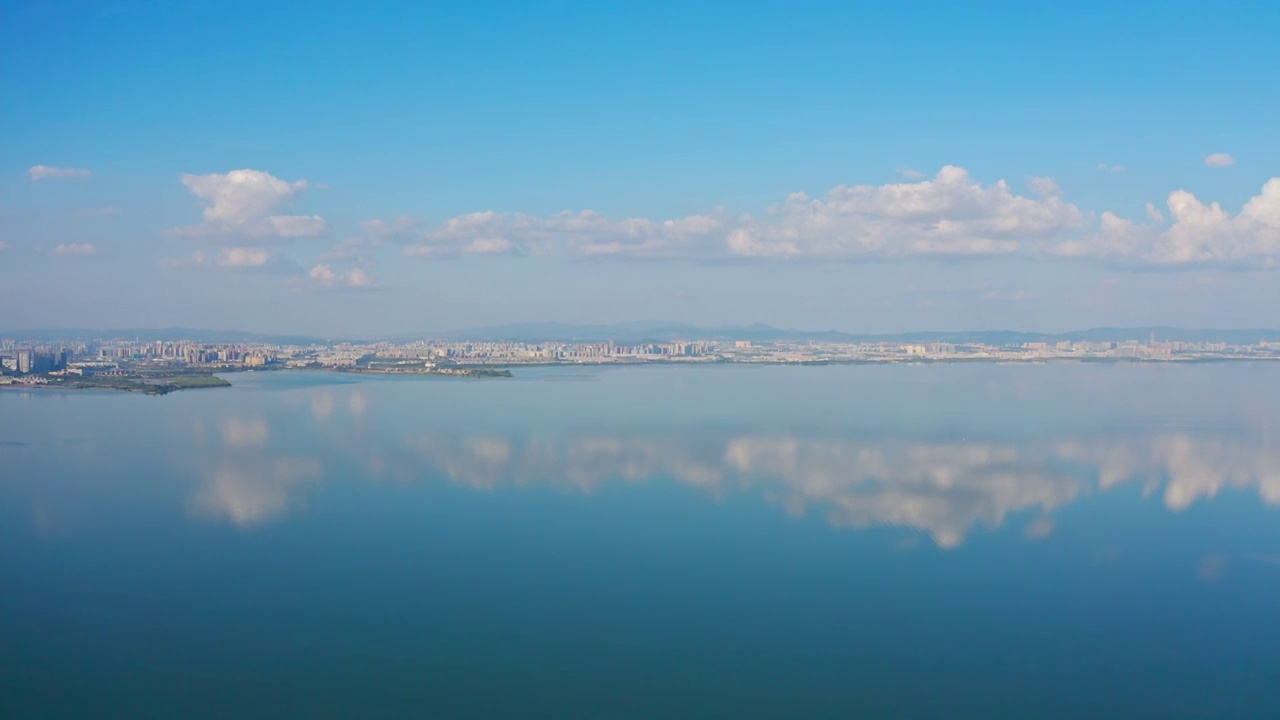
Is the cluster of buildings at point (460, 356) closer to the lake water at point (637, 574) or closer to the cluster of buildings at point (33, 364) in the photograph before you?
the cluster of buildings at point (33, 364)

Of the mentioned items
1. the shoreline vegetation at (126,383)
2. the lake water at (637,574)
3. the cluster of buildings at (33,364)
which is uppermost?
the cluster of buildings at (33,364)

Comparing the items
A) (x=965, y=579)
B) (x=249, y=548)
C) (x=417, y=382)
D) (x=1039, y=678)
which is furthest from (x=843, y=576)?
(x=417, y=382)

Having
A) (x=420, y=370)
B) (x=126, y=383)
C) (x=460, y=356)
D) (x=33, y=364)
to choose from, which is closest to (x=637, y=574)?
(x=126, y=383)

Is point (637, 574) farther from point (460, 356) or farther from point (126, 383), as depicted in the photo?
point (460, 356)

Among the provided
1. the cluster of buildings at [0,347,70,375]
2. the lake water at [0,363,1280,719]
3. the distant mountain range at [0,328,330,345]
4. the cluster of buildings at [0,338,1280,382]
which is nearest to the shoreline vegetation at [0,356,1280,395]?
the cluster of buildings at [0,338,1280,382]

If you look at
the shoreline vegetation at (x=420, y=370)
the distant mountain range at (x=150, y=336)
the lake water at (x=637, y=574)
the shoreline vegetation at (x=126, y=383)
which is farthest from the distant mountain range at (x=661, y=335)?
the lake water at (x=637, y=574)
